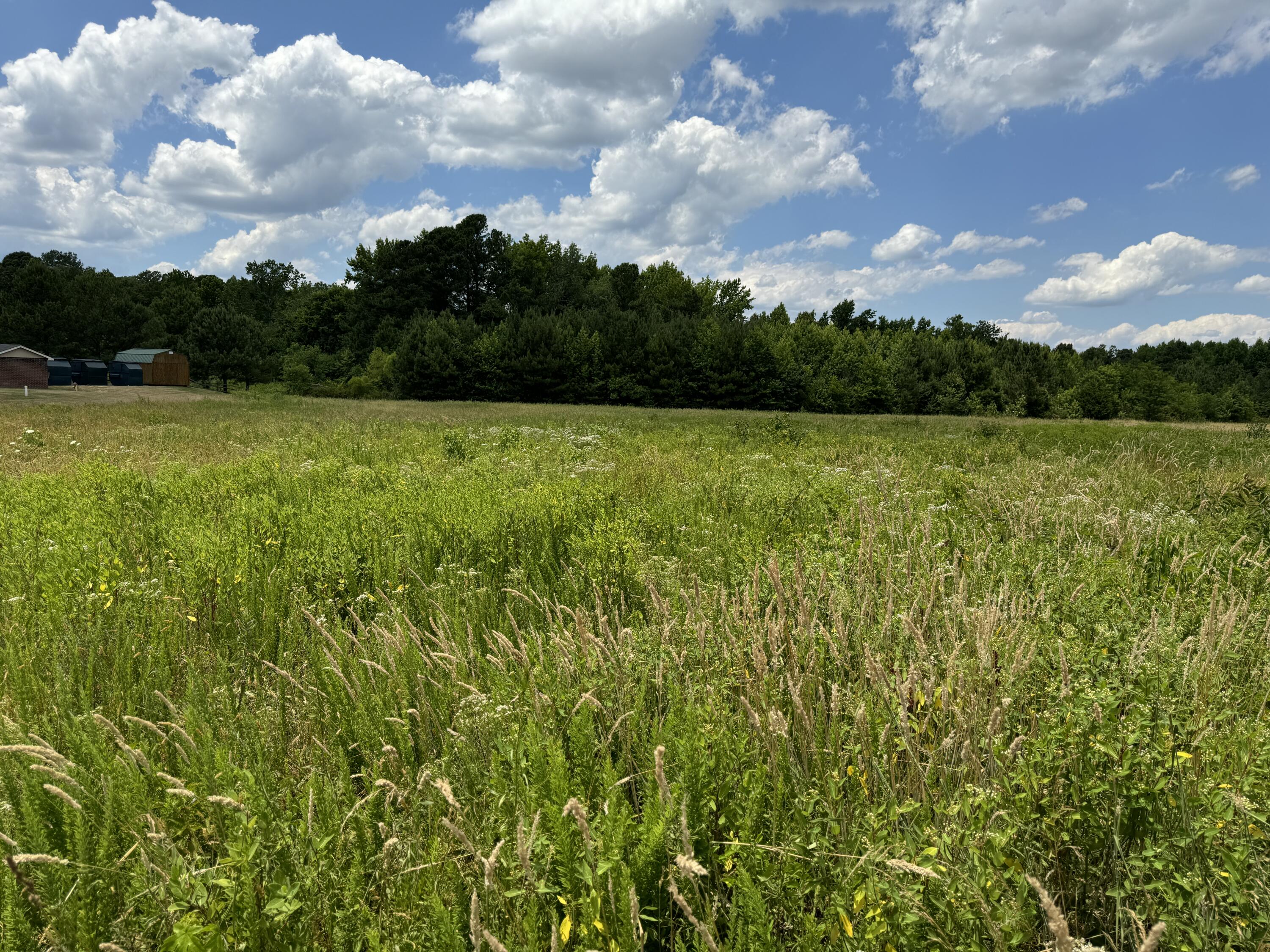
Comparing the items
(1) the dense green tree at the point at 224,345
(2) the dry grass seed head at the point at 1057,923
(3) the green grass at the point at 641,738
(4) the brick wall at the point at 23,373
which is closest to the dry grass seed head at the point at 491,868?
(3) the green grass at the point at 641,738

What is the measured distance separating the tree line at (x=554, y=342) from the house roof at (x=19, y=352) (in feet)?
36.7

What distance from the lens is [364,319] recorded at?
73.9 meters

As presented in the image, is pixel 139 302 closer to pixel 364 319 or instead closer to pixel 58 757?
pixel 364 319

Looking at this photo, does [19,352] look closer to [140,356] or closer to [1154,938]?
[140,356]

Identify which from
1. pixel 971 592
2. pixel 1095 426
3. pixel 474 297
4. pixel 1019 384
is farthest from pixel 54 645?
pixel 474 297

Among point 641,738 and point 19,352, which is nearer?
point 641,738

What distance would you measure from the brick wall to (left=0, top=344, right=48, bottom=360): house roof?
0.16 m

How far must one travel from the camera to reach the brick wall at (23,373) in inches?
2199

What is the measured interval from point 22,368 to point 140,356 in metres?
18.0

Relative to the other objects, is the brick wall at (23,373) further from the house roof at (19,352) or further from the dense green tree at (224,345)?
the dense green tree at (224,345)

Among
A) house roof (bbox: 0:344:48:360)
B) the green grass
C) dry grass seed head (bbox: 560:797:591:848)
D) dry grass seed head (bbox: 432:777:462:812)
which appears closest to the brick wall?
house roof (bbox: 0:344:48:360)

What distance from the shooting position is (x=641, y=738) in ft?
8.20

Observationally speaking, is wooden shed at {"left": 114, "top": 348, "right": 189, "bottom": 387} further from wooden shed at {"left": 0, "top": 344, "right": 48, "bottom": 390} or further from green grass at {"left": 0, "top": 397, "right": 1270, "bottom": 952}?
green grass at {"left": 0, "top": 397, "right": 1270, "bottom": 952}

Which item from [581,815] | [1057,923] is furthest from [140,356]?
[1057,923]
